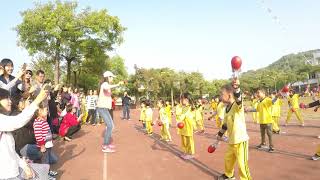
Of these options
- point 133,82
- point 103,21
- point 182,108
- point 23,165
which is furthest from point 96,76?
point 23,165

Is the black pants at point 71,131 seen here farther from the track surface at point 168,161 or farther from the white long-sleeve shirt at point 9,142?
the white long-sleeve shirt at point 9,142

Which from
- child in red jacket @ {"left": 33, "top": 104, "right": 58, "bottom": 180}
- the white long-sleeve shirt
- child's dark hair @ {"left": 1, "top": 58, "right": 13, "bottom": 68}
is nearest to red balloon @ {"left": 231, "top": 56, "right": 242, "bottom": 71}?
the white long-sleeve shirt

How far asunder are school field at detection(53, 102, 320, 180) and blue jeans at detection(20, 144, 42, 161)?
1.12 m

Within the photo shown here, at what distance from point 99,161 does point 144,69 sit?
184 ft

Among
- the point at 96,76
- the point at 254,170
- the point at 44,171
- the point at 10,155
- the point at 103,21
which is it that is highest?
the point at 103,21

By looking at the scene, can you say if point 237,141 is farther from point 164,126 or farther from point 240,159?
point 164,126

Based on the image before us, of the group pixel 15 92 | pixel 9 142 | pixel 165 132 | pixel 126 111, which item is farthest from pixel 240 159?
pixel 126 111

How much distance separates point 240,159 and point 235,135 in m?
0.49

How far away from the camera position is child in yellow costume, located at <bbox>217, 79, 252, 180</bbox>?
679 centimetres

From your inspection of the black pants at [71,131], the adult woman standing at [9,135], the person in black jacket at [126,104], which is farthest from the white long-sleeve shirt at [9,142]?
the person in black jacket at [126,104]

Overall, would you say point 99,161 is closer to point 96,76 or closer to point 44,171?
point 44,171

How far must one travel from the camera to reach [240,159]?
6836mm

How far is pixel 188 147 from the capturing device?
10.6 metres

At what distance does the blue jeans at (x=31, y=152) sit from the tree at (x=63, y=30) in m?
23.8
